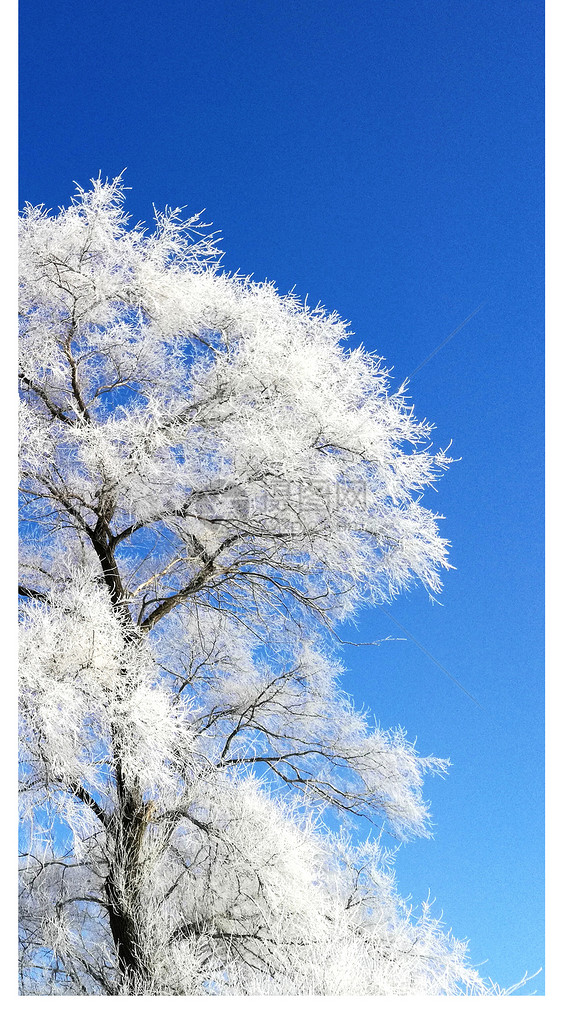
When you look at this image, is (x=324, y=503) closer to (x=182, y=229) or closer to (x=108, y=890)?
(x=182, y=229)

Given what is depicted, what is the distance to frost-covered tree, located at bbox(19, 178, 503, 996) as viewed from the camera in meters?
5.59

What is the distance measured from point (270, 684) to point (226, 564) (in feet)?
4.99

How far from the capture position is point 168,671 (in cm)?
830

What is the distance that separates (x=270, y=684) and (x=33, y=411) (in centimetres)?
328

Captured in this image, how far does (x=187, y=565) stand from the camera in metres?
7.61

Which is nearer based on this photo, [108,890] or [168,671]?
[108,890]

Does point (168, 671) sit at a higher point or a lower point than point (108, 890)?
higher

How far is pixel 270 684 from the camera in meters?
8.18

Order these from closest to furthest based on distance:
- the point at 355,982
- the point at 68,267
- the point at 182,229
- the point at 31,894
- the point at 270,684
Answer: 1. the point at 355,982
2. the point at 68,267
3. the point at 182,229
4. the point at 31,894
5. the point at 270,684

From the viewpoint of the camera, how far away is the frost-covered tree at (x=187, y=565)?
18.3 ft

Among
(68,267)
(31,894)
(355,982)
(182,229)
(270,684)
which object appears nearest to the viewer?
(355,982)

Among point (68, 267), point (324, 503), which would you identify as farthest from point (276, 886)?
point (68, 267)

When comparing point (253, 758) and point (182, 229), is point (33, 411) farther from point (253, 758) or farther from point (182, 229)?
point (253, 758)
